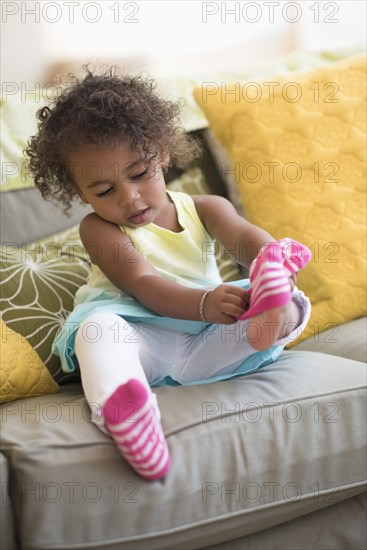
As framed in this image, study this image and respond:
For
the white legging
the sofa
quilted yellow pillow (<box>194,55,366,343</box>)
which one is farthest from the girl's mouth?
quilted yellow pillow (<box>194,55,366,343</box>)

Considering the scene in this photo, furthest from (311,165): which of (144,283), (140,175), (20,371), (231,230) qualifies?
(20,371)

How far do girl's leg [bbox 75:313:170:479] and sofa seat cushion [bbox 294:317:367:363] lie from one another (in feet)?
1.72

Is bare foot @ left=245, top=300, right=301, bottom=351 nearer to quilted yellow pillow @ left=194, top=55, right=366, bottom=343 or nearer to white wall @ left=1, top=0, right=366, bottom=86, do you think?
quilted yellow pillow @ left=194, top=55, right=366, bottom=343

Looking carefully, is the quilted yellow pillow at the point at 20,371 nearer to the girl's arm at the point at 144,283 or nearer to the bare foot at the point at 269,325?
the girl's arm at the point at 144,283

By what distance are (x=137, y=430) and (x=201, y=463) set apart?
0.43 ft

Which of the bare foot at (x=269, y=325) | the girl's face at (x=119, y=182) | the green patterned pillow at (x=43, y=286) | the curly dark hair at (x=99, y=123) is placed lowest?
the green patterned pillow at (x=43, y=286)

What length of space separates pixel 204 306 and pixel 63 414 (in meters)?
0.31

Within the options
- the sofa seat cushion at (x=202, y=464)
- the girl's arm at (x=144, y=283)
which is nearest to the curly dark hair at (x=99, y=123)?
the girl's arm at (x=144, y=283)

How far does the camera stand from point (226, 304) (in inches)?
52.2

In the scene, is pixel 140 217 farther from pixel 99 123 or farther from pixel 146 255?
pixel 99 123

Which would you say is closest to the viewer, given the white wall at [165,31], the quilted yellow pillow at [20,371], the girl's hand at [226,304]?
the girl's hand at [226,304]

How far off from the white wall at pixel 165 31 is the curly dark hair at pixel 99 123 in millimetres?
1590

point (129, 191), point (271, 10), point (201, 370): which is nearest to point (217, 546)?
point (201, 370)

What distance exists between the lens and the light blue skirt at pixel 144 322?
1.51 metres
